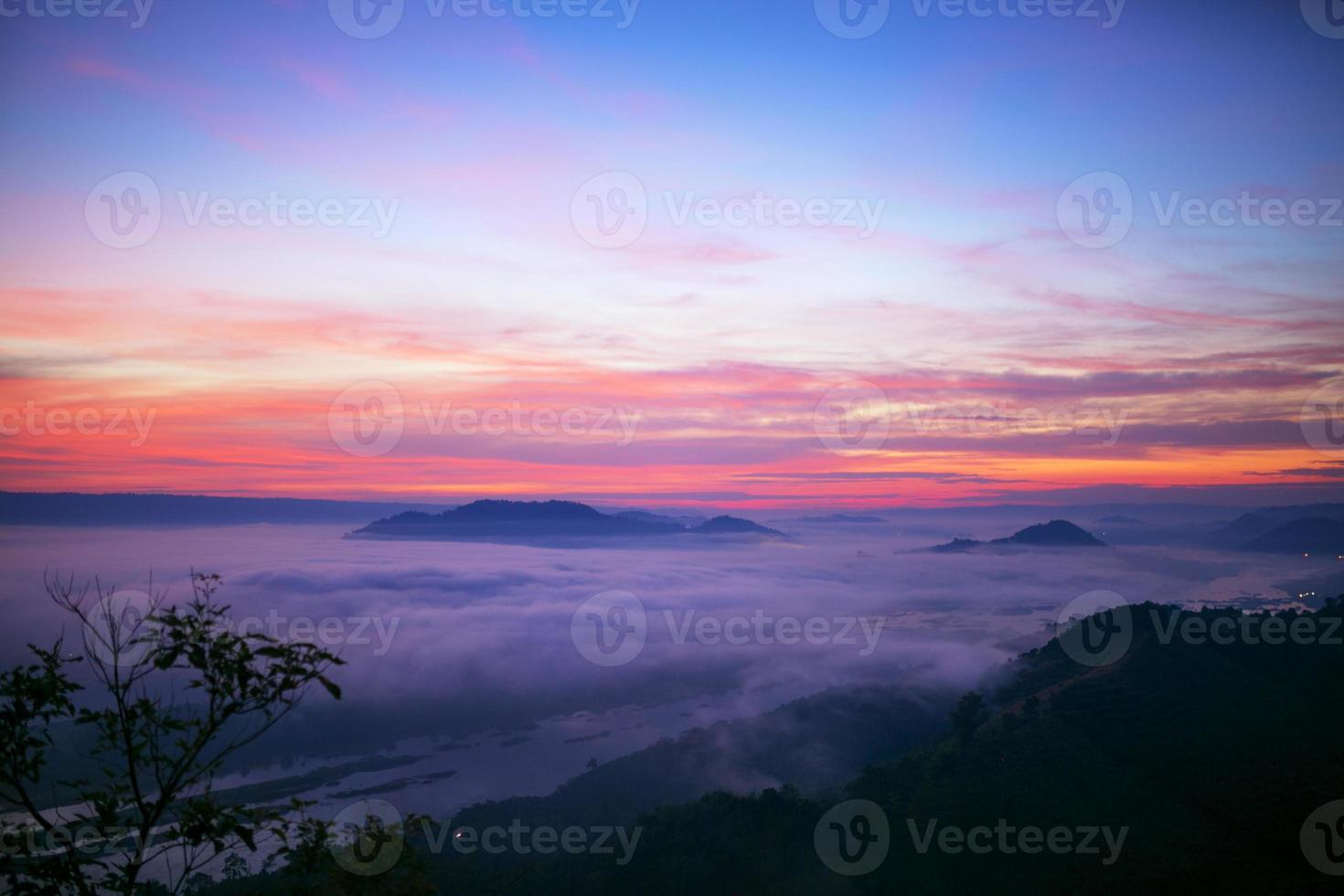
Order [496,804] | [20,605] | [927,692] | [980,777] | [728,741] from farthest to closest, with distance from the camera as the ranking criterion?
[20,605]
[927,692]
[728,741]
[496,804]
[980,777]

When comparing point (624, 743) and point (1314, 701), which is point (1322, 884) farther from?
point (624, 743)

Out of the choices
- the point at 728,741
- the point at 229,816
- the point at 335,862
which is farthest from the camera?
the point at 728,741

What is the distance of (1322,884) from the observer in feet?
141

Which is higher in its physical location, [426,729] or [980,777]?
[980,777]

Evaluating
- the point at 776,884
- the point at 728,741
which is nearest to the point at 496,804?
the point at 728,741

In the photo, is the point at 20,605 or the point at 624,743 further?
the point at 20,605

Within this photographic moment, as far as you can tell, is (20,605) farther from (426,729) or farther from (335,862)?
(335,862)

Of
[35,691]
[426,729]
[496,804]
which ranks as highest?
[35,691]

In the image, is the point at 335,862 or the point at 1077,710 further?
the point at 1077,710

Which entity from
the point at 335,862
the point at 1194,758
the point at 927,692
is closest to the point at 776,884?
the point at 1194,758

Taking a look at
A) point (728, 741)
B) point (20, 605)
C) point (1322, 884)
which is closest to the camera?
point (1322, 884)

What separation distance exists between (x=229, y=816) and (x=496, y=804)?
89.8 m

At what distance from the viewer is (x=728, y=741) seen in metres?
105

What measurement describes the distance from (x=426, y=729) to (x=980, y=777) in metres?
139
